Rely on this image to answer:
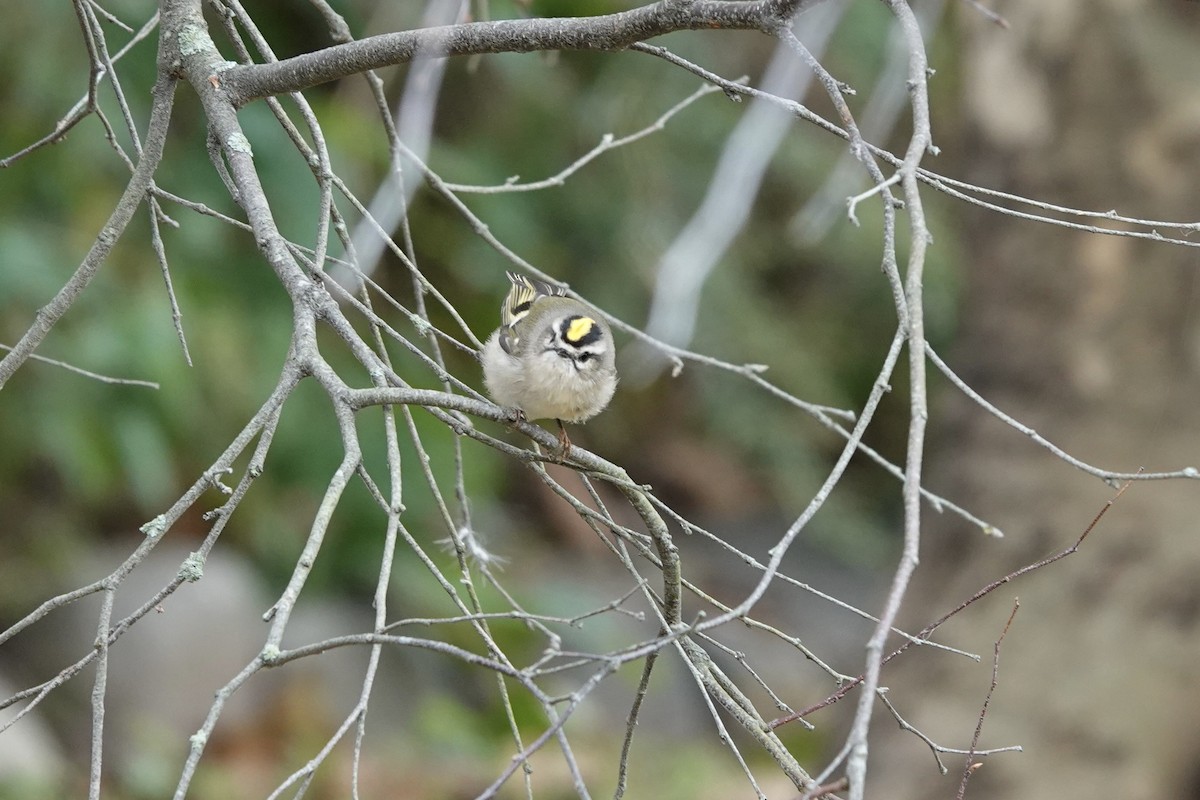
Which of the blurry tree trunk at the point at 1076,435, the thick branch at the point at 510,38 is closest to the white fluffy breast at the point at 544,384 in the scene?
the thick branch at the point at 510,38

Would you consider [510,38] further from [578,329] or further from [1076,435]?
[1076,435]

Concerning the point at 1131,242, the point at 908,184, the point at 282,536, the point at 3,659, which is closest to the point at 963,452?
the point at 1131,242

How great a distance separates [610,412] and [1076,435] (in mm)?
4569

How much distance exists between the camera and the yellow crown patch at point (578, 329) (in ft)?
8.45

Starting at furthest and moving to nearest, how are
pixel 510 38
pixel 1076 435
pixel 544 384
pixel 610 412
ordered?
pixel 610 412 < pixel 1076 435 < pixel 544 384 < pixel 510 38

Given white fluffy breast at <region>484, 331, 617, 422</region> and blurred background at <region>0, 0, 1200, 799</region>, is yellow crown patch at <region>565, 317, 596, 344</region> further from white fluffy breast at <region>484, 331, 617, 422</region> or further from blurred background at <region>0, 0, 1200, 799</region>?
blurred background at <region>0, 0, 1200, 799</region>

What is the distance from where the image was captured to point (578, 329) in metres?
2.61

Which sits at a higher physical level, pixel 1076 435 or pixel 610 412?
pixel 1076 435

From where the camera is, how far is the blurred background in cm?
447

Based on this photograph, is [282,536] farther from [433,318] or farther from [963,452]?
[963,452]

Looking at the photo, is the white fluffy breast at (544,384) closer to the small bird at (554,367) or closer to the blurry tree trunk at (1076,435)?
the small bird at (554,367)

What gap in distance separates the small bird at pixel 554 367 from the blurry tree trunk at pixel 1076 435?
2487 mm

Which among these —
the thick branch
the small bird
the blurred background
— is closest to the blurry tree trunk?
the blurred background

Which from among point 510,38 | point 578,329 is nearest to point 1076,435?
point 578,329
